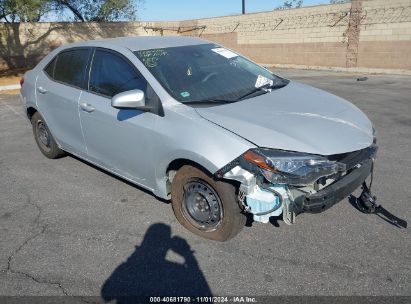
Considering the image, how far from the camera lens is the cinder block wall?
1655 cm

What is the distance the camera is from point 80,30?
87.2 feet

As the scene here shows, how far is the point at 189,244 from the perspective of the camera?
342 centimetres

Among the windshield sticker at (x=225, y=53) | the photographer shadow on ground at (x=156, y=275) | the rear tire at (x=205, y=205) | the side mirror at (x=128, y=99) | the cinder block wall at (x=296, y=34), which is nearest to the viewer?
the photographer shadow on ground at (x=156, y=275)

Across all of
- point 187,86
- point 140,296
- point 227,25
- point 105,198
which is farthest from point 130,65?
point 227,25

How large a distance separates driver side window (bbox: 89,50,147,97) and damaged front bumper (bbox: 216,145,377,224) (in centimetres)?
135

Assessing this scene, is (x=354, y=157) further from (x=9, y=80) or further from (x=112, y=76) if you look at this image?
(x=9, y=80)

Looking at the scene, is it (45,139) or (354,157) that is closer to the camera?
(354,157)

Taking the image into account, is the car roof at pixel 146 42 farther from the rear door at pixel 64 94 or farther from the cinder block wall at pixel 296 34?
the cinder block wall at pixel 296 34

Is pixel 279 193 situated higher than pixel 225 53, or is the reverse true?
pixel 225 53

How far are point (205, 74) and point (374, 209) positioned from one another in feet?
7.04

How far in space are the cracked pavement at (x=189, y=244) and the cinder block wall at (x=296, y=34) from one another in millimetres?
13690

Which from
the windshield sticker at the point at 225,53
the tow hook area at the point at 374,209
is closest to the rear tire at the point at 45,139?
the windshield sticker at the point at 225,53

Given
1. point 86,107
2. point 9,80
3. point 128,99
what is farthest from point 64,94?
point 9,80

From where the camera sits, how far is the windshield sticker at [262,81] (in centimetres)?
404
